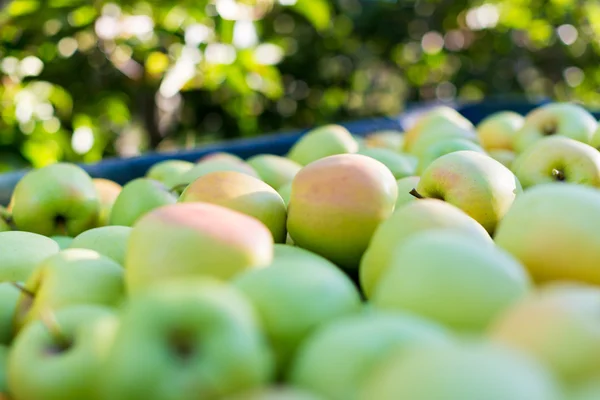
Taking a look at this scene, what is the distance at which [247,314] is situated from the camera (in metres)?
0.57

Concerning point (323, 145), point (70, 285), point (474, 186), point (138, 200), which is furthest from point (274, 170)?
point (70, 285)

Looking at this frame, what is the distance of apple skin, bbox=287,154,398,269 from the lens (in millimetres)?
1056

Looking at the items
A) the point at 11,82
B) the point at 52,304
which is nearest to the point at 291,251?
the point at 52,304

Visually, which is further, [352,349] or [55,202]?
[55,202]

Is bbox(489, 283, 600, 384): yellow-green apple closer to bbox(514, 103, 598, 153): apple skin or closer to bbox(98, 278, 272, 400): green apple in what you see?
bbox(98, 278, 272, 400): green apple

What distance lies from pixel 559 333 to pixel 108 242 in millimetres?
732

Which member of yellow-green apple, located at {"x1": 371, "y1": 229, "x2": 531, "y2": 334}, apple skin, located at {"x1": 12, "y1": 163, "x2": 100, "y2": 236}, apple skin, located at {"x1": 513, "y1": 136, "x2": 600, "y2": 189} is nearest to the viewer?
yellow-green apple, located at {"x1": 371, "y1": 229, "x2": 531, "y2": 334}

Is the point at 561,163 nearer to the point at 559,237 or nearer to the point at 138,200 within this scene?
the point at 559,237

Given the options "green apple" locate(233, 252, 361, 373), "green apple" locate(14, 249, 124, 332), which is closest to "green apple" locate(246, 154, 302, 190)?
"green apple" locate(14, 249, 124, 332)

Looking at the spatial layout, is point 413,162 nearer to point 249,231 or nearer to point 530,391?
point 249,231

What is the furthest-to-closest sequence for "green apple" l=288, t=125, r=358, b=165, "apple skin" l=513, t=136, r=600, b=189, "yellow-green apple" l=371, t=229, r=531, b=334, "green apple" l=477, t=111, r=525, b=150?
"green apple" l=477, t=111, r=525, b=150, "green apple" l=288, t=125, r=358, b=165, "apple skin" l=513, t=136, r=600, b=189, "yellow-green apple" l=371, t=229, r=531, b=334

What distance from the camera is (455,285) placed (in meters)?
0.69

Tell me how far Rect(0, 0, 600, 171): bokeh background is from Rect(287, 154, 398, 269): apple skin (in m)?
1.71

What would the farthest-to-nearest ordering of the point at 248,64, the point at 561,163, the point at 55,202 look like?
the point at 248,64 → the point at 55,202 → the point at 561,163
